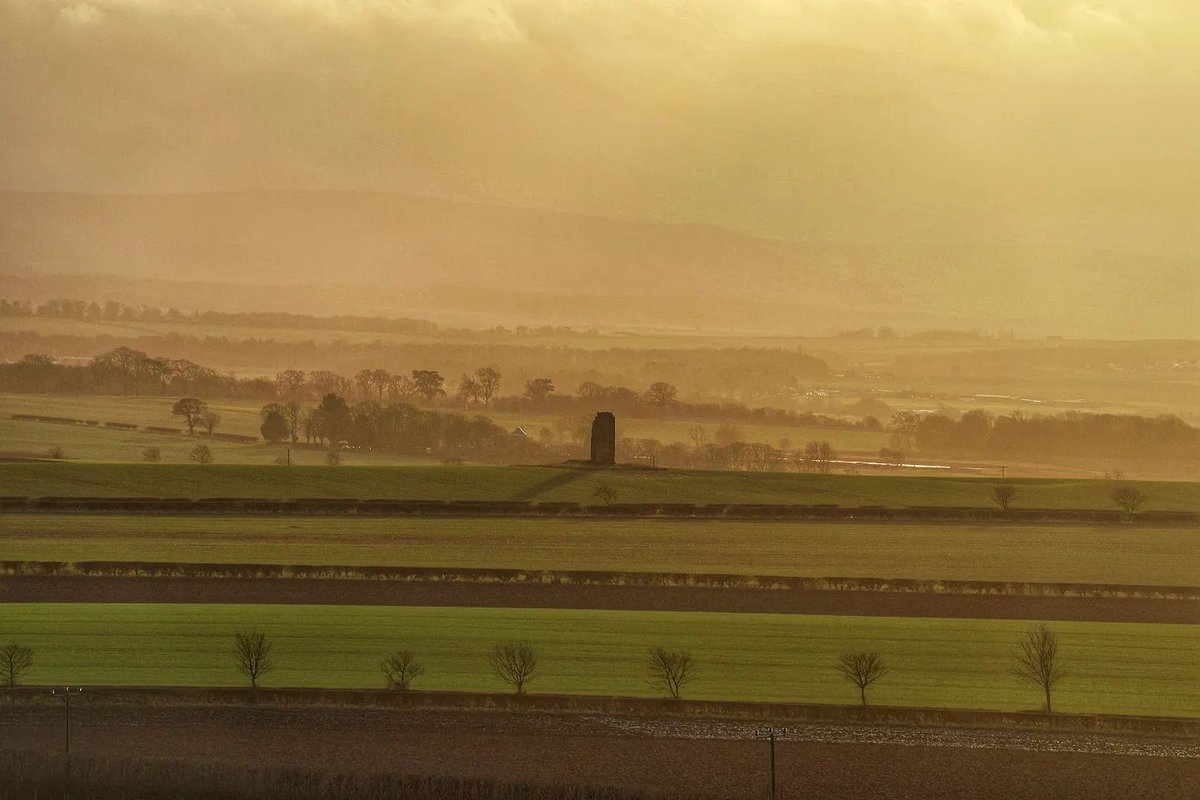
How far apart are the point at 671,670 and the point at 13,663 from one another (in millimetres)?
14413

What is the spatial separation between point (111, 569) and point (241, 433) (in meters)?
28.4

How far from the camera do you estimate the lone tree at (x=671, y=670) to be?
29.0m

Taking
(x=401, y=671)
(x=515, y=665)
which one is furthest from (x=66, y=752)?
(x=515, y=665)

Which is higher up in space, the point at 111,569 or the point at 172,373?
the point at 172,373

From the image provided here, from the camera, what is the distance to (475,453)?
65.2 metres

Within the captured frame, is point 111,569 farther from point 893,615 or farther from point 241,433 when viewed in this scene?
point 241,433

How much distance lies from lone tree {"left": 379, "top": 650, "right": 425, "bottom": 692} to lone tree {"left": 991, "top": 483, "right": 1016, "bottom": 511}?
104ft

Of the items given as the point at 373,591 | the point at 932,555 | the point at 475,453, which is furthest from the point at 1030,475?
the point at 373,591

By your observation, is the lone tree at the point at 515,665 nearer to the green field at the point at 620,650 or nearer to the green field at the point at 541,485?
the green field at the point at 620,650

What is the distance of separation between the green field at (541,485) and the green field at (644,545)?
4.64 metres

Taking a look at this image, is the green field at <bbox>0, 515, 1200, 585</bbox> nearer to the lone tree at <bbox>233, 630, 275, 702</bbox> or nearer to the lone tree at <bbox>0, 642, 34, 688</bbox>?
the lone tree at <bbox>233, 630, 275, 702</bbox>

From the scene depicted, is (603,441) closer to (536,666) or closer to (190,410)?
(190,410)

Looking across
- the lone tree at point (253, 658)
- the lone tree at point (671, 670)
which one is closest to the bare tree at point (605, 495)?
the lone tree at point (671, 670)

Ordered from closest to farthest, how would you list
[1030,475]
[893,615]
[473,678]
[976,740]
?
1. [976,740]
2. [473,678]
3. [893,615]
4. [1030,475]
